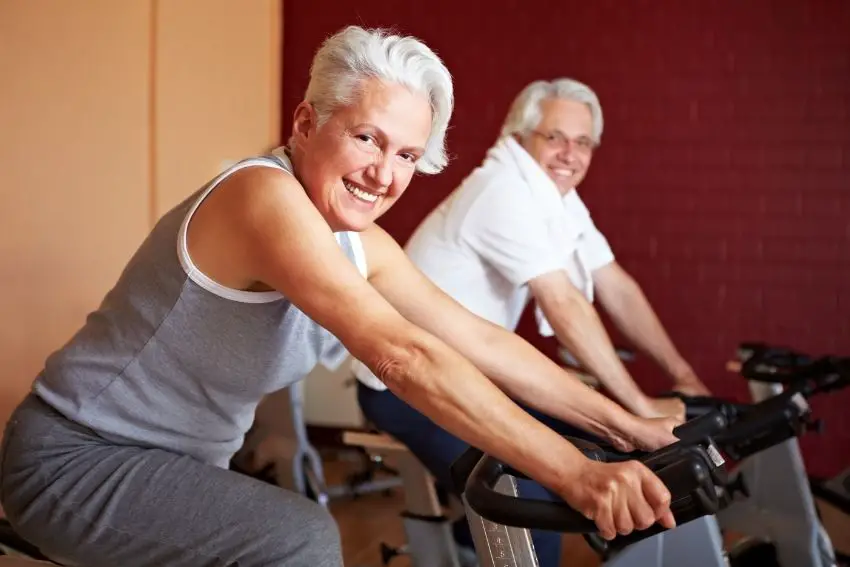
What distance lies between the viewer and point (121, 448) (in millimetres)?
1440

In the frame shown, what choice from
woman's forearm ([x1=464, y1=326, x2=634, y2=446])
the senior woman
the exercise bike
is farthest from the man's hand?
the senior woman

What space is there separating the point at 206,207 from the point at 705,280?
3.17 metres

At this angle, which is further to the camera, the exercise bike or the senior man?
the senior man

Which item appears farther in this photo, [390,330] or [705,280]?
[705,280]

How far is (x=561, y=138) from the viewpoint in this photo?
2.70m

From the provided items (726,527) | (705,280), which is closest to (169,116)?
(705,280)

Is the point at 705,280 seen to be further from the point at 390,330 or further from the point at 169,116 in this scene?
the point at 390,330

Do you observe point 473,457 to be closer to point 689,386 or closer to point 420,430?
point 420,430

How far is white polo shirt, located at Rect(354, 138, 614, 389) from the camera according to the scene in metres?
2.37

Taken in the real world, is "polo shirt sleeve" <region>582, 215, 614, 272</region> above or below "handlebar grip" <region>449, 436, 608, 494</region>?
below

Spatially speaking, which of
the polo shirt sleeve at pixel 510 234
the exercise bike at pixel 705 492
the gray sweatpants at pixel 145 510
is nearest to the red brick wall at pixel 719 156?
the exercise bike at pixel 705 492

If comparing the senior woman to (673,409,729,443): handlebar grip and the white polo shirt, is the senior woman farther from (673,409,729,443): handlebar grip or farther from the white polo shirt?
the white polo shirt

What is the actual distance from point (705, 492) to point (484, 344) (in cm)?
67

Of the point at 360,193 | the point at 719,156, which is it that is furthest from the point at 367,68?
the point at 719,156
